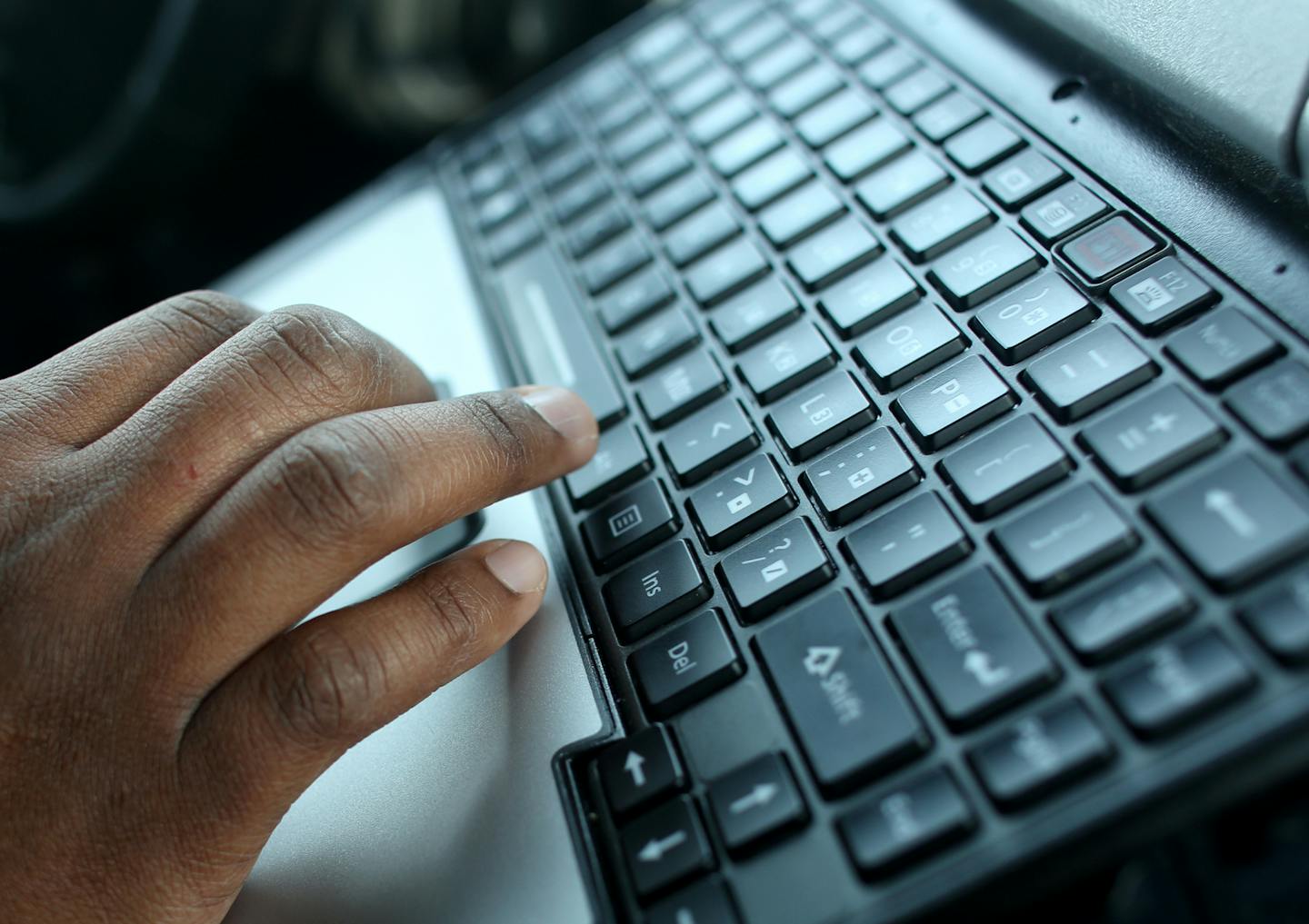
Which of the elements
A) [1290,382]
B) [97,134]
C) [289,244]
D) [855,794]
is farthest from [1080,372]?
[97,134]

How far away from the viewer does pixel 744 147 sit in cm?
66

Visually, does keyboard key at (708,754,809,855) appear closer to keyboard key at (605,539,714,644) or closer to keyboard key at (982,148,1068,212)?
keyboard key at (605,539,714,644)

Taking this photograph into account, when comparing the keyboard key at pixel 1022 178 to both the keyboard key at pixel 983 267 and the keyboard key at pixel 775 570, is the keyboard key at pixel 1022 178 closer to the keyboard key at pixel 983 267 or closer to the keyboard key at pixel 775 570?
the keyboard key at pixel 983 267

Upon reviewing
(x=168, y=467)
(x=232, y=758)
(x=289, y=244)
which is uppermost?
(x=289, y=244)

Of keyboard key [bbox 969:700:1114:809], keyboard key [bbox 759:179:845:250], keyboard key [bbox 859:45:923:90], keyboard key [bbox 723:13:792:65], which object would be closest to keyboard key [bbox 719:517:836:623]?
keyboard key [bbox 969:700:1114:809]

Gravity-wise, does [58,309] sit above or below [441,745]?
above

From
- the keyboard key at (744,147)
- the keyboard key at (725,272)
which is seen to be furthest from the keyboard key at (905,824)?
the keyboard key at (744,147)

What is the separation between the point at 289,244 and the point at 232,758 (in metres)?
0.56

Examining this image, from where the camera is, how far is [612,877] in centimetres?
39

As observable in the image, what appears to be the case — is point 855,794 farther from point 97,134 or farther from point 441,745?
point 97,134

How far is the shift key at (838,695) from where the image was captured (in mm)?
357

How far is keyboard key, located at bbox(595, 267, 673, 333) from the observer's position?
0.61 m

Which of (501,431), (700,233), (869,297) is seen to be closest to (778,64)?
(700,233)

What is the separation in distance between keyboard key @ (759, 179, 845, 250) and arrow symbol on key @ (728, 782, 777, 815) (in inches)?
12.6
